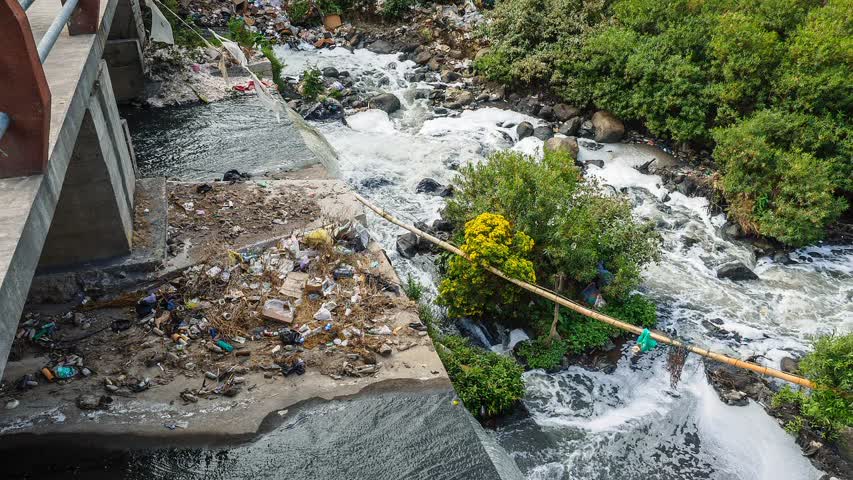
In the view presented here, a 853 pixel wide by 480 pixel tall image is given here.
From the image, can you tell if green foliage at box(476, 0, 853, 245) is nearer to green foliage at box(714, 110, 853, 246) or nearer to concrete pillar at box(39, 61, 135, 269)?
green foliage at box(714, 110, 853, 246)

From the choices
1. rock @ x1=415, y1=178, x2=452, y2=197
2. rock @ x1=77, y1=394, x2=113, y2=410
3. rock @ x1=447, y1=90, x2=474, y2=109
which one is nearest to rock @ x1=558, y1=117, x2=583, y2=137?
rock @ x1=447, y1=90, x2=474, y2=109

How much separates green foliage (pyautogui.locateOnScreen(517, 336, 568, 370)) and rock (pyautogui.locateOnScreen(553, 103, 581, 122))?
Answer: 670 cm

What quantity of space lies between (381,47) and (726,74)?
29.1 feet

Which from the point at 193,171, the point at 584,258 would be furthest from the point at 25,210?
the point at 584,258

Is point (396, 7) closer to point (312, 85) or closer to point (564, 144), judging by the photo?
point (312, 85)

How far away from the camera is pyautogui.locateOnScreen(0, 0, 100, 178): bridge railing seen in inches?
107

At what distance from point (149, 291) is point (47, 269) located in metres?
0.89

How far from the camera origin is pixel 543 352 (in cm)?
750

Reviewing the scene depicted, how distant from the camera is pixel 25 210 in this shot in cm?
291

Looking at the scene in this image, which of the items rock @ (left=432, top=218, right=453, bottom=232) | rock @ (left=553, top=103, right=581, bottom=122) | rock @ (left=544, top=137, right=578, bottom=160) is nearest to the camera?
rock @ (left=432, top=218, right=453, bottom=232)

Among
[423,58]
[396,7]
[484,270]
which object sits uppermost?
[396,7]

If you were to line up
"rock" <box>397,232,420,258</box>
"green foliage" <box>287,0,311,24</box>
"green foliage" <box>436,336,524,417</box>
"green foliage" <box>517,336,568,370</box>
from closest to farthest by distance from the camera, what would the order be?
"green foliage" <box>436,336,524,417</box> → "green foliage" <box>517,336,568,370</box> → "rock" <box>397,232,420,258</box> → "green foliage" <box>287,0,311,24</box>

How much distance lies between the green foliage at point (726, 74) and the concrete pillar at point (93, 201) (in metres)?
9.15

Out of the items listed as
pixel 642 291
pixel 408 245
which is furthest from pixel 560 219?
pixel 408 245
